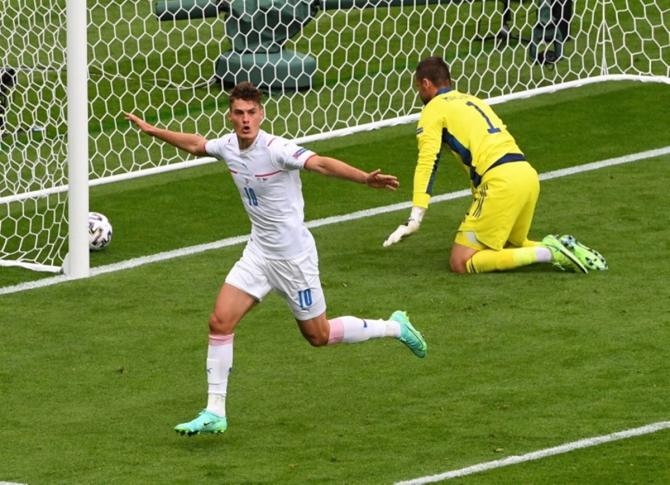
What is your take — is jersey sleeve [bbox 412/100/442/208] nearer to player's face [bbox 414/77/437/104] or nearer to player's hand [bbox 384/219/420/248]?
player's face [bbox 414/77/437/104]

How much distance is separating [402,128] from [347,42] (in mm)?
1884

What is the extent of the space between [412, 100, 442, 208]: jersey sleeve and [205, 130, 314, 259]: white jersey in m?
2.49

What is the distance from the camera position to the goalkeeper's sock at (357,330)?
29.9 ft

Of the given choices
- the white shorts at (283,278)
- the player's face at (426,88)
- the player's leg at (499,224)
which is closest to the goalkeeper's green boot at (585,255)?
the player's leg at (499,224)

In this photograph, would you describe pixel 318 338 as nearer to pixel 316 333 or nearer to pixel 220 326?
pixel 316 333

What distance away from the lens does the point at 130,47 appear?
16.3 metres

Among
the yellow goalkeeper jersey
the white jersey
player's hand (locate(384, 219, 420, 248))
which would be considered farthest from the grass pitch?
the white jersey

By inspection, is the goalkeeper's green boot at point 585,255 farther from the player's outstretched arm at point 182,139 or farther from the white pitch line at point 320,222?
the player's outstretched arm at point 182,139

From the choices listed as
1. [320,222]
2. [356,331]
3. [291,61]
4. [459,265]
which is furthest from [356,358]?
[291,61]

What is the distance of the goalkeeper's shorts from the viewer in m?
11.4

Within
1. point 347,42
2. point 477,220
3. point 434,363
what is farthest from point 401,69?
point 434,363

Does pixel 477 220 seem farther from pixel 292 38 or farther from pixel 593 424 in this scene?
pixel 292 38

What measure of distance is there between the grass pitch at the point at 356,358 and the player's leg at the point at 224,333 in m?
0.13

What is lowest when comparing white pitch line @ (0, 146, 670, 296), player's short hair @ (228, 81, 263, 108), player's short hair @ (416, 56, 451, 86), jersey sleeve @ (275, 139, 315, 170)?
white pitch line @ (0, 146, 670, 296)
